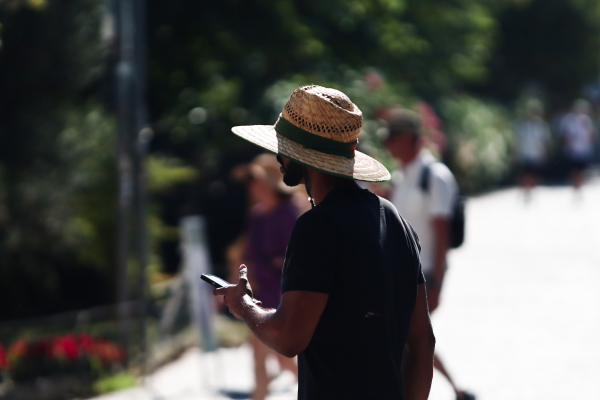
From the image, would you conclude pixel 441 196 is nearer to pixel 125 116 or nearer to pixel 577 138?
pixel 125 116

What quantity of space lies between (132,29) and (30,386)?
295cm

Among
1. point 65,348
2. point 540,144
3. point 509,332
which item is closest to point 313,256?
point 65,348

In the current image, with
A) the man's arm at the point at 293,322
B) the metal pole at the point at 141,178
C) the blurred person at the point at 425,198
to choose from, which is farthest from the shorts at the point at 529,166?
the man's arm at the point at 293,322

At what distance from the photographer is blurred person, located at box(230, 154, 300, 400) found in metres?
4.99

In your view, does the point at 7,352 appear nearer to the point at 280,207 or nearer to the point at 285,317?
the point at 280,207

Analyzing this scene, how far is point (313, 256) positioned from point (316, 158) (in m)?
0.32

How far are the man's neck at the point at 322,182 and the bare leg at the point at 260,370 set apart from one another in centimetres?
296

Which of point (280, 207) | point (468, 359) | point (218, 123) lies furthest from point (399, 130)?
point (218, 123)

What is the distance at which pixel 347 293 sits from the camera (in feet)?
7.20

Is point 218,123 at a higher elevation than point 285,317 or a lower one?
higher

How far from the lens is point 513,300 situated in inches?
339

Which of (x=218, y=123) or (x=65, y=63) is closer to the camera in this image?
(x=65, y=63)

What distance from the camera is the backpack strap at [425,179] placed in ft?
15.6

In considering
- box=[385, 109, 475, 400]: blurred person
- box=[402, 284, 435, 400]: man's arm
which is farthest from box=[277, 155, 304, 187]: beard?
box=[385, 109, 475, 400]: blurred person
